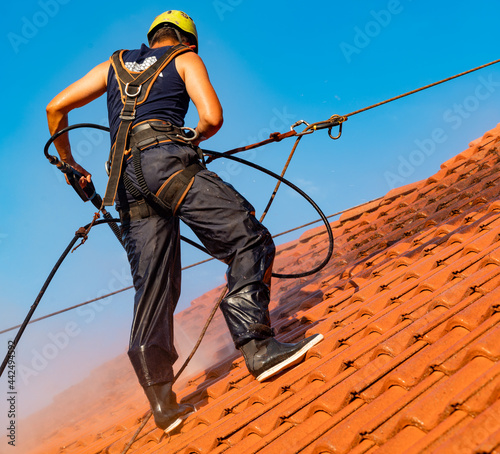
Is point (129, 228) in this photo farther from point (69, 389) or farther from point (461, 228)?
point (69, 389)

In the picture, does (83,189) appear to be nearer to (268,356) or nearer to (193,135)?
(193,135)

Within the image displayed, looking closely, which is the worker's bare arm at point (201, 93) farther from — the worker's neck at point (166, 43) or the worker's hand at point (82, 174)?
the worker's hand at point (82, 174)

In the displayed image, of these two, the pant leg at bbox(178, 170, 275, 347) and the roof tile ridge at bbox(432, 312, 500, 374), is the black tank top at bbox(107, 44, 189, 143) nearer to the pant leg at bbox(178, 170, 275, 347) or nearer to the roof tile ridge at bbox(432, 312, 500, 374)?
the pant leg at bbox(178, 170, 275, 347)

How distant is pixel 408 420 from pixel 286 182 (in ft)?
6.14

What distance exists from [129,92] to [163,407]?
1.70 meters

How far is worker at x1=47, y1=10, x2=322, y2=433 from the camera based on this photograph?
272 cm

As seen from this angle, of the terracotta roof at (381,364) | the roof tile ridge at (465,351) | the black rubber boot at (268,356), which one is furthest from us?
the black rubber boot at (268,356)

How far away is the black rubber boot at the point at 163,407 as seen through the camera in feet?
8.93

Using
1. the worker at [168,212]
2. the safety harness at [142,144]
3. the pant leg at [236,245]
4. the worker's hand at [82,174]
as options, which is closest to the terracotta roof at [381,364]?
the worker at [168,212]

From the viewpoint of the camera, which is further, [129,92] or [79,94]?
[79,94]

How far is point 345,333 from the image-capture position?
2.88m

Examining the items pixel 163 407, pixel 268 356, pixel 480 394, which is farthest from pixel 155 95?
pixel 480 394

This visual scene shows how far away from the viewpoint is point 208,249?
290 cm


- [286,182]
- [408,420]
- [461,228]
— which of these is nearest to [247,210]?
[286,182]
